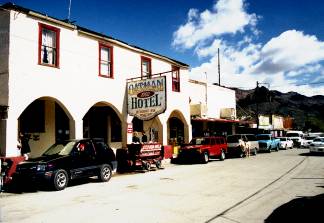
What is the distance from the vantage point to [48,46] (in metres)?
16.4

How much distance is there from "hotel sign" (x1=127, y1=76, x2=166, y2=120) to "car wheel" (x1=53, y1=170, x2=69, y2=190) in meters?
7.29

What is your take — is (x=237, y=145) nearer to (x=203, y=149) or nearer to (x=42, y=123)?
(x=203, y=149)

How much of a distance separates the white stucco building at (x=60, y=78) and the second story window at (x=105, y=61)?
0.06 metres

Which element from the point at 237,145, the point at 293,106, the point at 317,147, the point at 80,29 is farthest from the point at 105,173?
the point at 293,106

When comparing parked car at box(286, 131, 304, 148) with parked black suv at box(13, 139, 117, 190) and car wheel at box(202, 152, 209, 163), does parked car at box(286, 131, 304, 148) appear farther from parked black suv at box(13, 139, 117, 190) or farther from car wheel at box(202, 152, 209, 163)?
parked black suv at box(13, 139, 117, 190)

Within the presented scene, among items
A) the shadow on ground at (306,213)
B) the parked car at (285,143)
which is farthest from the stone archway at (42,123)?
the parked car at (285,143)

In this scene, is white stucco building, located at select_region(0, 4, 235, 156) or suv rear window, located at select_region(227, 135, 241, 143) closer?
white stucco building, located at select_region(0, 4, 235, 156)

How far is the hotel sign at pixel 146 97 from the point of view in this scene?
18.9 meters

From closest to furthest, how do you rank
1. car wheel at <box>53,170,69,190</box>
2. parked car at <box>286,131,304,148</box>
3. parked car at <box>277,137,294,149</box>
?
car wheel at <box>53,170,69,190</box>, parked car at <box>277,137,294,149</box>, parked car at <box>286,131,304,148</box>

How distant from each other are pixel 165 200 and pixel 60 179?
4610 mm

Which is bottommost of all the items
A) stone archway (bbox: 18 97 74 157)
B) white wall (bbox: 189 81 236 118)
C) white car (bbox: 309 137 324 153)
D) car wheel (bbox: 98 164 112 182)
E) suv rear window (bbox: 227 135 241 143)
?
car wheel (bbox: 98 164 112 182)

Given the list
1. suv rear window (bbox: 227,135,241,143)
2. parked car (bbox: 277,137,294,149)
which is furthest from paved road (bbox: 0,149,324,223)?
parked car (bbox: 277,137,294,149)

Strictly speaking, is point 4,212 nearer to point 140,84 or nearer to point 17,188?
point 17,188

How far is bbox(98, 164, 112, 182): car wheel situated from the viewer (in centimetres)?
1447
